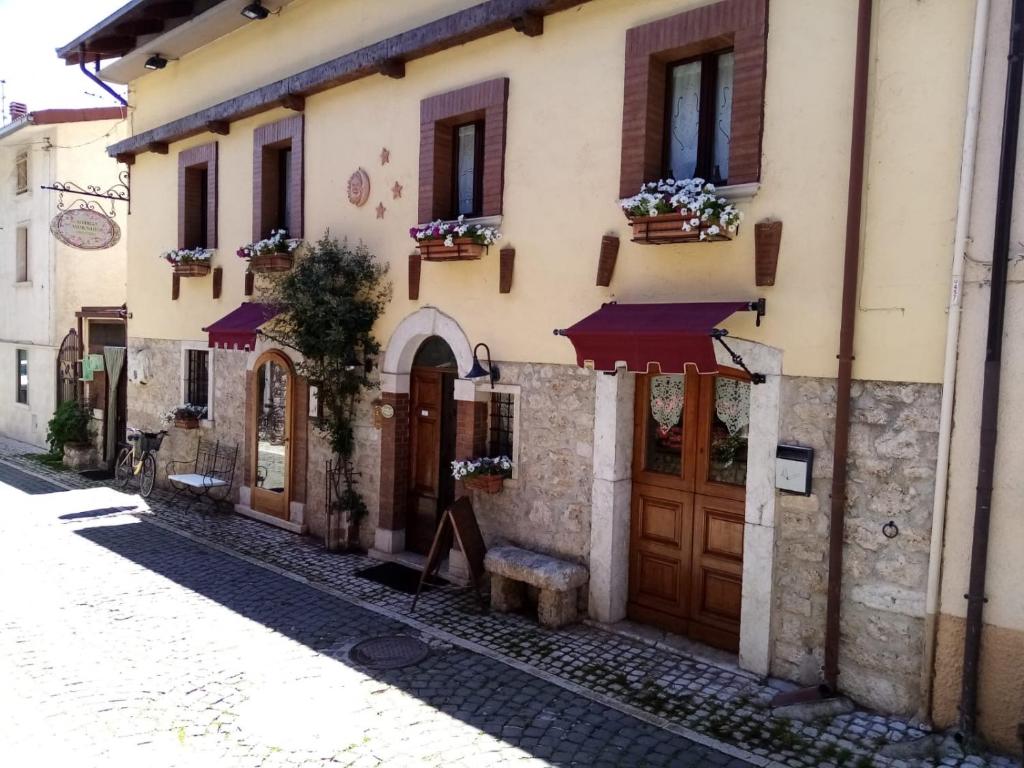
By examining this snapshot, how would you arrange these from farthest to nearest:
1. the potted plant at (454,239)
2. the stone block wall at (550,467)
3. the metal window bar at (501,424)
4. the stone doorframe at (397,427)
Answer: the stone doorframe at (397,427) → the metal window bar at (501,424) → the potted plant at (454,239) → the stone block wall at (550,467)

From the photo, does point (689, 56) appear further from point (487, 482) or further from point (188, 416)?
point (188, 416)

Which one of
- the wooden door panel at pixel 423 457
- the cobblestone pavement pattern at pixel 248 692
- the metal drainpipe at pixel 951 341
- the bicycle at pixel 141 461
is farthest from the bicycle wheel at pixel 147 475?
the metal drainpipe at pixel 951 341

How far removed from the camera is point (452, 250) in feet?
25.8

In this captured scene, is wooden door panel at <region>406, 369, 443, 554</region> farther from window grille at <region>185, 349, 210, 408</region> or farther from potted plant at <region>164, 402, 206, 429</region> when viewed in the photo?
window grille at <region>185, 349, 210, 408</region>

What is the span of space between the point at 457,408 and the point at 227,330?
345cm

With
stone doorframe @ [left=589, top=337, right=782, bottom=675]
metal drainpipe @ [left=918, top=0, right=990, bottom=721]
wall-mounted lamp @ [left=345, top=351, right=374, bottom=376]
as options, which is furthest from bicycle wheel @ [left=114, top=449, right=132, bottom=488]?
metal drainpipe @ [left=918, top=0, right=990, bottom=721]

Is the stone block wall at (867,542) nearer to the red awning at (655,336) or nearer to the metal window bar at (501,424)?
the red awning at (655,336)

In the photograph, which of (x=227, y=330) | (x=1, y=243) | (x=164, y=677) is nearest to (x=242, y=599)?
(x=164, y=677)

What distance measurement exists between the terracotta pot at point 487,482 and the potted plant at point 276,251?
13.9 ft

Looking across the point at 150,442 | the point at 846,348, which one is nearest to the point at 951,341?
the point at 846,348

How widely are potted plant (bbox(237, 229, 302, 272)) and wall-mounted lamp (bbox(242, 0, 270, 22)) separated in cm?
288

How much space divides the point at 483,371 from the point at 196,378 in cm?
684

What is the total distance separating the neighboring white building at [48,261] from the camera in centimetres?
1608

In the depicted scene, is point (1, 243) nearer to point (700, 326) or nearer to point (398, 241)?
point (398, 241)
